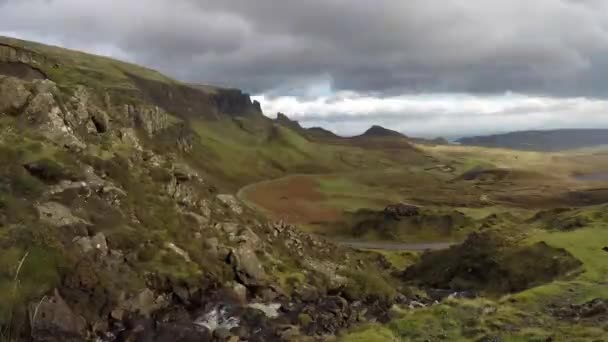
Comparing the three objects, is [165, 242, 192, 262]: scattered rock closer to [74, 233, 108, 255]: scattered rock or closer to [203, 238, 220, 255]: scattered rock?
[203, 238, 220, 255]: scattered rock

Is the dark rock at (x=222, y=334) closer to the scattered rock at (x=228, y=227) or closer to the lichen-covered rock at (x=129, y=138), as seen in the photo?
the scattered rock at (x=228, y=227)

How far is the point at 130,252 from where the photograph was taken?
190 feet

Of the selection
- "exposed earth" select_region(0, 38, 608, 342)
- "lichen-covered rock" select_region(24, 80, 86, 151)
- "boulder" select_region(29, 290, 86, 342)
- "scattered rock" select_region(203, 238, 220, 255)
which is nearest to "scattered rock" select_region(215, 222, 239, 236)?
"exposed earth" select_region(0, 38, 608, 342)

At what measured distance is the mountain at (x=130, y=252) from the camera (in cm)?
4819

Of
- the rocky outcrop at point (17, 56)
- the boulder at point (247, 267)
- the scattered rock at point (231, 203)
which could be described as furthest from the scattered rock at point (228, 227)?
the rocky outcrop at point (17, 56)

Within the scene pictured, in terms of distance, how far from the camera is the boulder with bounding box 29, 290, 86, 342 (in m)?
43.2

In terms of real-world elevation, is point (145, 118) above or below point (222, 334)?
above

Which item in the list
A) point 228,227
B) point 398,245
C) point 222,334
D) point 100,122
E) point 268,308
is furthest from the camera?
point 398,245

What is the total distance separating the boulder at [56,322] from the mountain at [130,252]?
0.31 feet

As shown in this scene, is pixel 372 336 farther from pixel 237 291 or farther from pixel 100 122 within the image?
pixel 100 122

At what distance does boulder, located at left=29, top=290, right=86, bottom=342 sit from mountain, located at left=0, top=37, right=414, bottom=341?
0.31ft

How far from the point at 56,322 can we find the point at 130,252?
45.0 feet

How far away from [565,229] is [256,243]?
52713 mm

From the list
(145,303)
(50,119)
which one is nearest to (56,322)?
(145,303)
